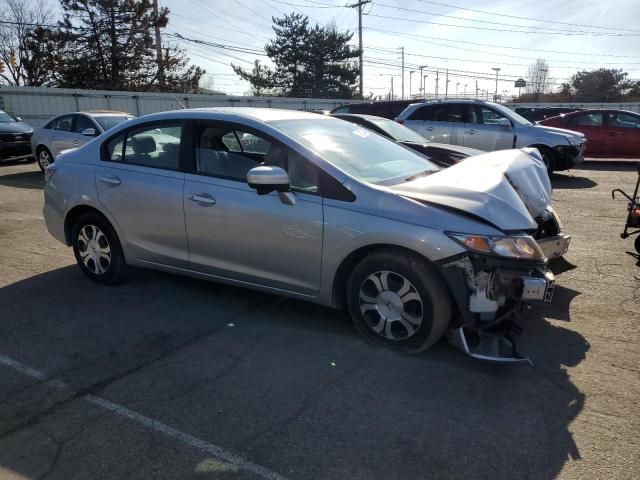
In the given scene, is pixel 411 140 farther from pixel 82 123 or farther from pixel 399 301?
pixel 82 123

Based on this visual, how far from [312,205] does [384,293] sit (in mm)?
781

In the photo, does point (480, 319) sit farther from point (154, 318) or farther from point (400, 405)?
point (154, 318)

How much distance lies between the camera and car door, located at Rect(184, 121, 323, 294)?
3729 mm

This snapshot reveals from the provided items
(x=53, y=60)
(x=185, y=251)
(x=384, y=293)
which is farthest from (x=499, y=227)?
(x=53, y=60)

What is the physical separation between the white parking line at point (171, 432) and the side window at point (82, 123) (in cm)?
973

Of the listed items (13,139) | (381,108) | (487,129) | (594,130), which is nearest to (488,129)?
(487,129)

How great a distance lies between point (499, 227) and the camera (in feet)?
10.7

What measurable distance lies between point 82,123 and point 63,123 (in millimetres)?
837

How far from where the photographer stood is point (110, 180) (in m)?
4.68

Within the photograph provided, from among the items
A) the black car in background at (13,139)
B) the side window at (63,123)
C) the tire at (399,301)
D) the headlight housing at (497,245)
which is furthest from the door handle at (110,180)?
the black car in background at (13,139)

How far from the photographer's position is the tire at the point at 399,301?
3.33m

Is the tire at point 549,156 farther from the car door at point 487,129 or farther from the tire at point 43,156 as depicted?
the tire at point 43,156

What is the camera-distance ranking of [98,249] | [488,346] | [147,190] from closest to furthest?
[488,346], [147,190], [98,249]

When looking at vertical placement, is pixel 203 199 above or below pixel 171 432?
above
